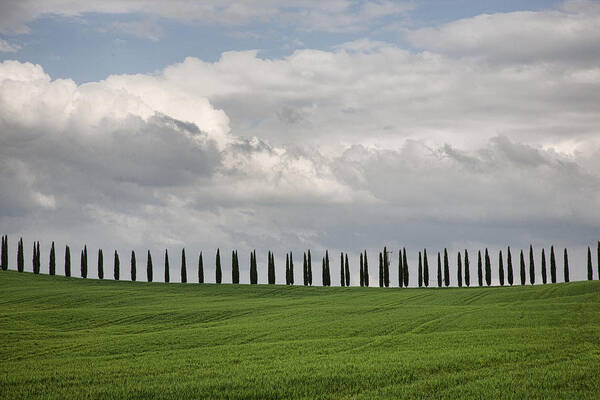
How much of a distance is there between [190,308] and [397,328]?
25843 millimetres

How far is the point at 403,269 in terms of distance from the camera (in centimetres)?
10506

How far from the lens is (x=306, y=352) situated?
30469 millimetres

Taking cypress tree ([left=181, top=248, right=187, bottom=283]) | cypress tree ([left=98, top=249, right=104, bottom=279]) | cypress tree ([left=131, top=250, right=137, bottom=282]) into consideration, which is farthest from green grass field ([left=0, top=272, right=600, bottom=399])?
cypress tree ([left=131, top=250, right=137, bottom=282])

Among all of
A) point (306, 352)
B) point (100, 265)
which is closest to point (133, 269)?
point (100, 265)

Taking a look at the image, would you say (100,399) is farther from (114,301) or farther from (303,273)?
(303,273)

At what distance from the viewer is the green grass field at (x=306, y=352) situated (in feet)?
70.0

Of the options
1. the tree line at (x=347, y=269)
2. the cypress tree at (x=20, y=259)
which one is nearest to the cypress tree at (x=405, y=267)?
the tree line at (x=347, y=269)

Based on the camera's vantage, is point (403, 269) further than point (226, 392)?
Yes

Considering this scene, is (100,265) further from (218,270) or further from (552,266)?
(552,266)

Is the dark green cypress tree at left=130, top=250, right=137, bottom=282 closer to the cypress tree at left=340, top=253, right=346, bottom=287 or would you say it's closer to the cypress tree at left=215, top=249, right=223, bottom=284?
the cypress tree at left=215, top=249, right=223, bottom=284

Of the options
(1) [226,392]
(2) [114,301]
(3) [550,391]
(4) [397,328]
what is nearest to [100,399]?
(1) [226,392]

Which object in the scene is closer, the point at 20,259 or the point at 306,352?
the point at 306,352

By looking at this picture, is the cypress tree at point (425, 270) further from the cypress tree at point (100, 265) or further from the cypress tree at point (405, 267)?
the cypress tree at point (100, 265)

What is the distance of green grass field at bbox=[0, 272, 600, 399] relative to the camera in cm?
2134
